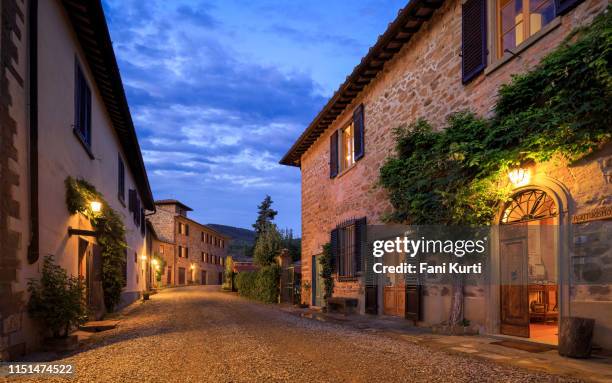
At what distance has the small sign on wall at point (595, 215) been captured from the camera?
17.1ft

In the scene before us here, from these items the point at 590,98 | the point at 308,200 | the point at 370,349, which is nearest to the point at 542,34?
the point at 590,98

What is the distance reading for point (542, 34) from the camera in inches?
242

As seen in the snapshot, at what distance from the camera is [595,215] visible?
5383 mm

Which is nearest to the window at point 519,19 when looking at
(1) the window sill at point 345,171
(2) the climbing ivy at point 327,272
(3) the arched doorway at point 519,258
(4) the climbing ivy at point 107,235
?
(3) the arched doorway at point 519,258

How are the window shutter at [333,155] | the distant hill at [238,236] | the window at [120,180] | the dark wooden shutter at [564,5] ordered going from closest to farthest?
the dark wooden shutter at [564,5] → the window shutter at [333,155] → the window at [120,180] → the distant hill at [238,236]

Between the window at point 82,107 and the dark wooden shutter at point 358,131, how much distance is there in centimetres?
620

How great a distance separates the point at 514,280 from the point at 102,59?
8.36 meters

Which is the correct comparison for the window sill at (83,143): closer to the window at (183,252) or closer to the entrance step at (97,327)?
the entrance step at (97,327)

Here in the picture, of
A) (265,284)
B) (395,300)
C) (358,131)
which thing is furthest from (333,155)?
(265,284)

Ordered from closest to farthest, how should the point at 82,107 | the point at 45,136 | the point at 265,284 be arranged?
the point at 45,136
the point at 82,107
the point at 265,284

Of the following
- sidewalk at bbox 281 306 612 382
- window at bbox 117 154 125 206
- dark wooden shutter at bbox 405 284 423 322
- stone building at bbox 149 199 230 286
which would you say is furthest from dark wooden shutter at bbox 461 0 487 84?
stone building at bbox 149 199 230 286

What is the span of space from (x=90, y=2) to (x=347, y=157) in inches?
312

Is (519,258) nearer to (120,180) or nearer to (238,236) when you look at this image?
(120,180)

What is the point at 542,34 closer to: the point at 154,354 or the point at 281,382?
the point at 281,382
